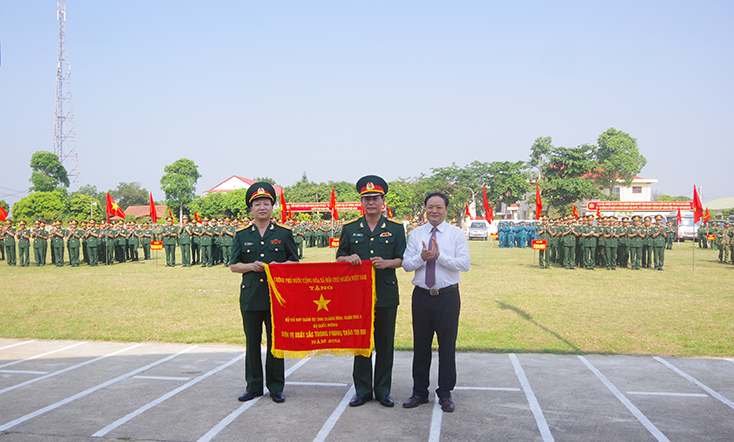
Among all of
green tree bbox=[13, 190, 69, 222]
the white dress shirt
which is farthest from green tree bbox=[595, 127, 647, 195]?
green tree bbox=[13, 190, 69, 222]

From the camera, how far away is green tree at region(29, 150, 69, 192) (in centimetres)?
7012

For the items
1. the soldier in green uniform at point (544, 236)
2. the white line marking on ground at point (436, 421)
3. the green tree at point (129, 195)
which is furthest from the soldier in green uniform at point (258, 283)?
the green tree at point (129, 195)

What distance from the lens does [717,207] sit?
2719 inches

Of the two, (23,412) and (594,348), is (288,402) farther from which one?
(594,348)

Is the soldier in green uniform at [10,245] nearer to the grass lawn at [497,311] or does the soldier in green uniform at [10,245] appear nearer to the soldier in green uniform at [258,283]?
the grass lawn at [497,311]

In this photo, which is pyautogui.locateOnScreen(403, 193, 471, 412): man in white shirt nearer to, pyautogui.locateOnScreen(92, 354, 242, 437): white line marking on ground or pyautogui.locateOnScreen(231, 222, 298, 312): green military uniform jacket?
pyautogui.locateOnScreen(231, 222, 298, 312): green military uniform jacket

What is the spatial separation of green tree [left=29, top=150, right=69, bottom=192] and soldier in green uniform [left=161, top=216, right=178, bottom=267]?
61886 millimetres

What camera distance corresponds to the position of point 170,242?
65.1ft

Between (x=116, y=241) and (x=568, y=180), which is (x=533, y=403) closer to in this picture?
(x=116, y=241)

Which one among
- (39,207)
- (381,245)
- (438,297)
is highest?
(39,207)

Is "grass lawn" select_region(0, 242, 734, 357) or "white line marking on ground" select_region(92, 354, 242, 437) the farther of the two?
"grass lawn" select_region(0, 242, 734, 357)

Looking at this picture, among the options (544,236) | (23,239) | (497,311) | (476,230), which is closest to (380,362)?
(497,311)

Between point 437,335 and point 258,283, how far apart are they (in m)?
1.66

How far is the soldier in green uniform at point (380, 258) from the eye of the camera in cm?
453
